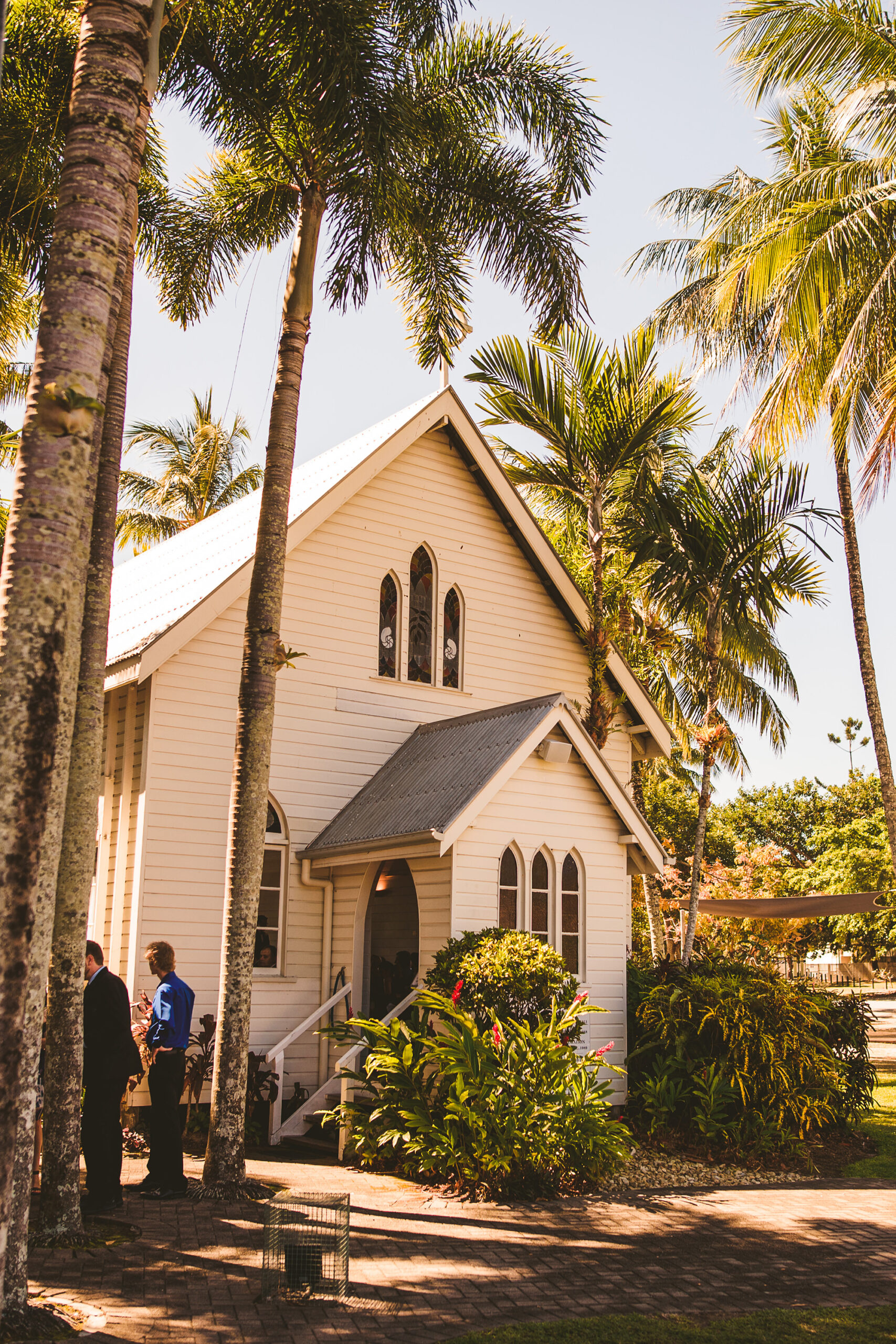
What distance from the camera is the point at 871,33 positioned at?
15336 mm

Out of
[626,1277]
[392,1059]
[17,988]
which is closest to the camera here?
[17,988]

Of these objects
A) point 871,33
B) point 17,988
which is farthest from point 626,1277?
point 871,33

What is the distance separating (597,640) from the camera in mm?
16172

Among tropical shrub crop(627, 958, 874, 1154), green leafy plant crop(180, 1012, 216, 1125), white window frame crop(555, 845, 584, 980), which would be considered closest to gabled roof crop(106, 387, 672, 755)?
green leafy plant crop(180, 1012, 216, 1125)

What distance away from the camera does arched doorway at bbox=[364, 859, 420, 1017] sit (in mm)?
15297

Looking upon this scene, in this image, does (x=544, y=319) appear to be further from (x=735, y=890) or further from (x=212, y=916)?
(x=735, y=890)

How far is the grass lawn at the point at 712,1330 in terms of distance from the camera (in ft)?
20.1

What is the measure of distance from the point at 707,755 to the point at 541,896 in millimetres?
4214

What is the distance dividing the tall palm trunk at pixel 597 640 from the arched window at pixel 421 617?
235 cm

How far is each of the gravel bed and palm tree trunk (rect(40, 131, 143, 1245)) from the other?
4979mm

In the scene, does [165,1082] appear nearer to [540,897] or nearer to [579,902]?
[540,897]

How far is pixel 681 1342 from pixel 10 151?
11.9 meters

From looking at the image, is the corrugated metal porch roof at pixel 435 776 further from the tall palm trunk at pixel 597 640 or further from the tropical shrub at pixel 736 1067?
the tropical shrub at pixel 736 1067

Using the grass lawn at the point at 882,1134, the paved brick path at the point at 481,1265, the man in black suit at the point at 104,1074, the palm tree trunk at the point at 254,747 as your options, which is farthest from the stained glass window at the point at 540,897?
the man in black suit at the point at 104,1074
